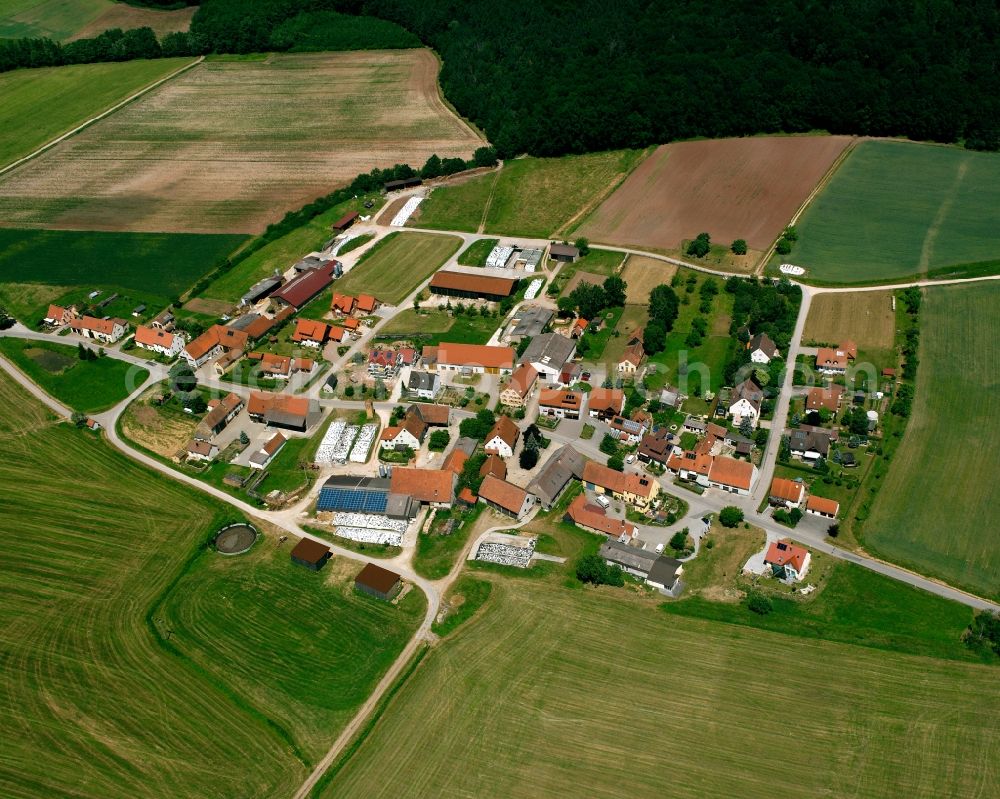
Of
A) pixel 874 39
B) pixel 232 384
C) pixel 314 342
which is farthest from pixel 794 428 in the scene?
pixel 874 39

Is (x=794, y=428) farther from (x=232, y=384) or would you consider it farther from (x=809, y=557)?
(x=232, y=384)

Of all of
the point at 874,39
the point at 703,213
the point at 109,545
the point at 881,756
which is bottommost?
the point at 881,756

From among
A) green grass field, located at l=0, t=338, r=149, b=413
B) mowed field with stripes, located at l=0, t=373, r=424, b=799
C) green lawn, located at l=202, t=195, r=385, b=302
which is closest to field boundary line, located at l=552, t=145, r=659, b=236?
green lawn, located at l=202, t=195, r=385, b=302

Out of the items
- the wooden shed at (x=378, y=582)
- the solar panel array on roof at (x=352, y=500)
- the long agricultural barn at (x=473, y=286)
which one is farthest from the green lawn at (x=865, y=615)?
the long agricultural barn at (x=473, y=286)

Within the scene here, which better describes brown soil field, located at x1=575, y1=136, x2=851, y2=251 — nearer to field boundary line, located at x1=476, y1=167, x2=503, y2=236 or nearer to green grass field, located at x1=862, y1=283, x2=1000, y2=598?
field boundary line, located at x1=476, y1=167, x2=503, y2=236

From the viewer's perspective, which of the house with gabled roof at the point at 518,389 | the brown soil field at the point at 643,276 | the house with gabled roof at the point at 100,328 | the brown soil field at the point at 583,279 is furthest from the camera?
the brown soil field at the point at 583,279

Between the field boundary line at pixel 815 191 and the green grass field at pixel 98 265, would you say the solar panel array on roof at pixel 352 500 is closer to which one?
the green grass field at pixel 98 265

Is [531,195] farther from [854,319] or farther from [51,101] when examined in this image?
[51,101]
